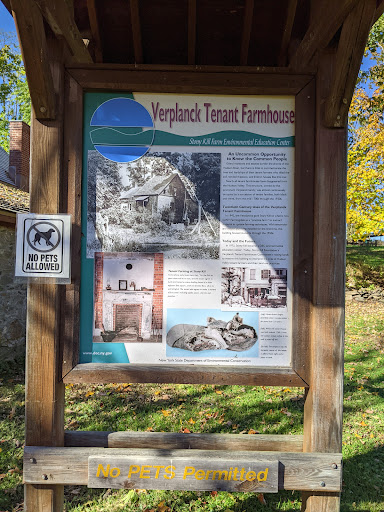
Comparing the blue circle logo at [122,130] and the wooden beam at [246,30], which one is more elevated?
the wooden beam at [246,30]

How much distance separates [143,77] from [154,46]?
0.62 meters

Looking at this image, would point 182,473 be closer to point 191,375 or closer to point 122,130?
point 191,375

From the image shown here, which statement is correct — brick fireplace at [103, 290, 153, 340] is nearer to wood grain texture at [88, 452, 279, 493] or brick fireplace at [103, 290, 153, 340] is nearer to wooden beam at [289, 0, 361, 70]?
wood grain texture at [88, 452, 279, 493]

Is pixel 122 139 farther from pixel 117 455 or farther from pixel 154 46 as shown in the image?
pixel 117 455

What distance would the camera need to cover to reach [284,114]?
244cm

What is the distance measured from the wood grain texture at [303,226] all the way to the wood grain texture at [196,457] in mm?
459

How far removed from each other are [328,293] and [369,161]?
36.1ft

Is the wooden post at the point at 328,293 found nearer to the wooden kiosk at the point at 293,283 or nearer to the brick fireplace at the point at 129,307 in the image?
the wooden kiosk at the point at 293,283

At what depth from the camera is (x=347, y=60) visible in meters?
2.11

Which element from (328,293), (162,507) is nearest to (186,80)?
(328,293)

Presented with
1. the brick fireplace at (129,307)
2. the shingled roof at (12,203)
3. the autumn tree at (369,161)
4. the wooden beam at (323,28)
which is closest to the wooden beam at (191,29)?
the wooden beam at (323,28)

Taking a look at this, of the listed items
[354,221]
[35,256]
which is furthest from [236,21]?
[354,221]

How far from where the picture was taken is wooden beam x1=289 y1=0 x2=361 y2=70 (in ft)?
6.48

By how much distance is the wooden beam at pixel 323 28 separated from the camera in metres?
1.97
